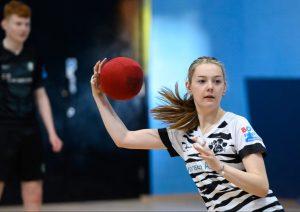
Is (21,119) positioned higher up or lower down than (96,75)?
lower down

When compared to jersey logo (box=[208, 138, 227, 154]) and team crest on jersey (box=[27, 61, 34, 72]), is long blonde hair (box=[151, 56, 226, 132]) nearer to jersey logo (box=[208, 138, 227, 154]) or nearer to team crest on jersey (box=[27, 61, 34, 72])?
jersey logo (box=[208, 138, 227, 154])

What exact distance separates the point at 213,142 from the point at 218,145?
1.3 inches

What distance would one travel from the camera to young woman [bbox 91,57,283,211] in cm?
248

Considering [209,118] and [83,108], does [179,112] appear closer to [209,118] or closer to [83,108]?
[209,118]

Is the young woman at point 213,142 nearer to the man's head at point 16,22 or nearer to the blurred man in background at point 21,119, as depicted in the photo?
the blurred man in background at point 21,119

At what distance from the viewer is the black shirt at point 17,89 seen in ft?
14.2

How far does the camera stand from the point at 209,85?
105 inches

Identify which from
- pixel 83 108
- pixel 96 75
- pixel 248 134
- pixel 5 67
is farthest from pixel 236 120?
pixel 83 108

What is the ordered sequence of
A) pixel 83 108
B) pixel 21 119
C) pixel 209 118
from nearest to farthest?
pixel 209 118 → pixel 21 119 → pixel 83 108

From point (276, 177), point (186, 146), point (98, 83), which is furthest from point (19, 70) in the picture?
point (276, 177)

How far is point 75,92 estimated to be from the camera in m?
6.98

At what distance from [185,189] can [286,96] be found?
1.90m

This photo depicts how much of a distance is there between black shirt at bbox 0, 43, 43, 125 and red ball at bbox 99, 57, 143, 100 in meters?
1.51

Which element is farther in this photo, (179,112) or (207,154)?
(179,112)
